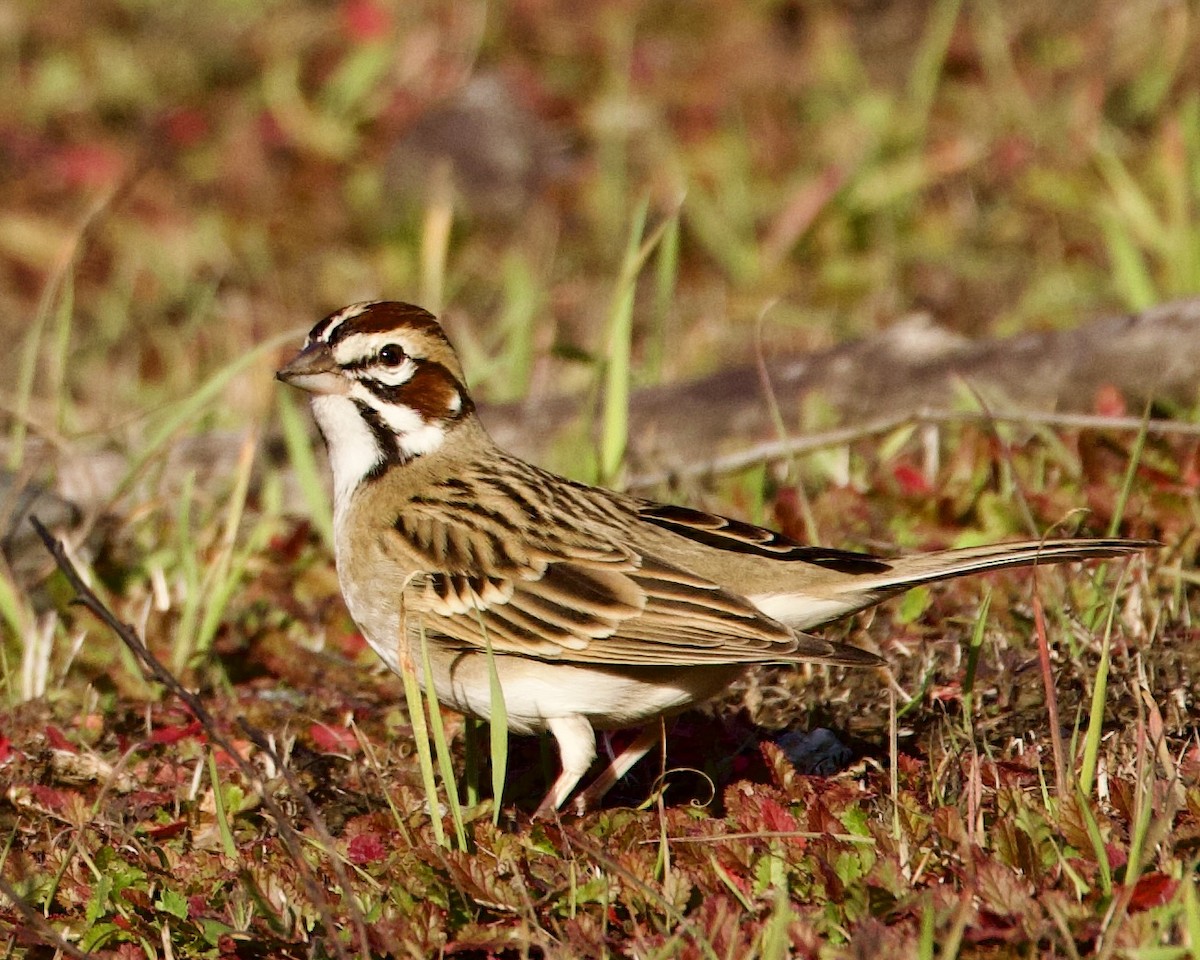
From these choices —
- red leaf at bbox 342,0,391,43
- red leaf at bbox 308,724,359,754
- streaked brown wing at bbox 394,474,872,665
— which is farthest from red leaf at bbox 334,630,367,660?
red leaf at bbox 342,0,391,43

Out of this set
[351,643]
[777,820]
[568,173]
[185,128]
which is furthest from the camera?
[185,128]

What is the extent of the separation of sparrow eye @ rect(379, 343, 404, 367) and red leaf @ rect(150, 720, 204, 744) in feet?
3.88

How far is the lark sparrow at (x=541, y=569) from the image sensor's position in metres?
4.66

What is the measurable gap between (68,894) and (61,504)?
7.62ft

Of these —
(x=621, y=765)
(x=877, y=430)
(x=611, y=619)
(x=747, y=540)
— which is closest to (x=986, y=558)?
(x=747, y=540)

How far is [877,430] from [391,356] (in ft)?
6.45

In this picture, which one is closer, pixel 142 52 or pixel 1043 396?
pixel 1043 396

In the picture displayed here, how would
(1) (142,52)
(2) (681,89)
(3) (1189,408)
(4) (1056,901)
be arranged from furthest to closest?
(1) (142,52) < (2) (681,89) < (3) (1189,408) < (4) (1056,901)

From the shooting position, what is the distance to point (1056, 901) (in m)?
3.86

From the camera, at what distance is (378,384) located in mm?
5387

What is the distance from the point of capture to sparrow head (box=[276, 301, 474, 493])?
5316 mm

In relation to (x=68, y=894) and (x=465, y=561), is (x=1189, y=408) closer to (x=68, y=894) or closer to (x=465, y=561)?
(x=465, y=561)

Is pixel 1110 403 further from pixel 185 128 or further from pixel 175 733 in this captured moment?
pixel 185 128

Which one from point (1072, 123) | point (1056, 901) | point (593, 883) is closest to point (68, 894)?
point (593, 883)
